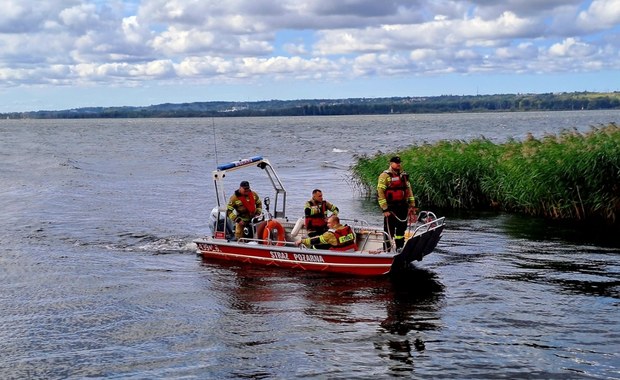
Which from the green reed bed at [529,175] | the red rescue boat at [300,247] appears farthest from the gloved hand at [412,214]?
the green reed bed at [529,175]

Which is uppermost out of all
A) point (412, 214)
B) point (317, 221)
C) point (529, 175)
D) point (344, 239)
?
point (529, 175)

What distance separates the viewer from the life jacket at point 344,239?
671 inches

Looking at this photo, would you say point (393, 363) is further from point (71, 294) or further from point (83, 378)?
point (71, 294)

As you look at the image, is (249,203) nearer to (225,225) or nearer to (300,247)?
(225,225)

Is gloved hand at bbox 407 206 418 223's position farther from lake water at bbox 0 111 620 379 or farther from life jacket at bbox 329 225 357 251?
life jacket at bbox 329 225 357 251

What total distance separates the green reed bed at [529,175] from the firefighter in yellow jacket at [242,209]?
9117 millimetres

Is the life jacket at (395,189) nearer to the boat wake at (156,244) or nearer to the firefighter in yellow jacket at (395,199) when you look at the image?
the firefighter in yellow jacket at (395,199)

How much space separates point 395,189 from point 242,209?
4.12m

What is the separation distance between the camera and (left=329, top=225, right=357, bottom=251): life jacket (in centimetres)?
1703

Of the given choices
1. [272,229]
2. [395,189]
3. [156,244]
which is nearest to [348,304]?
[395,189]

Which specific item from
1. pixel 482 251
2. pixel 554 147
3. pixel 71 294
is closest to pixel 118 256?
pixel 71 294

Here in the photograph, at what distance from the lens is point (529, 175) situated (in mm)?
23531

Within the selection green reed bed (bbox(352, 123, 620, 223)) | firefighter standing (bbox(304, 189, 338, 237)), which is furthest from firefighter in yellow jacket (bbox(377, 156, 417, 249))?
green reed bed (bbox(352, 123, 620, 223))

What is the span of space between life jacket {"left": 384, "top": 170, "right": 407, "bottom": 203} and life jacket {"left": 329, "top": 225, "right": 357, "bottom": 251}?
114 centimetres
